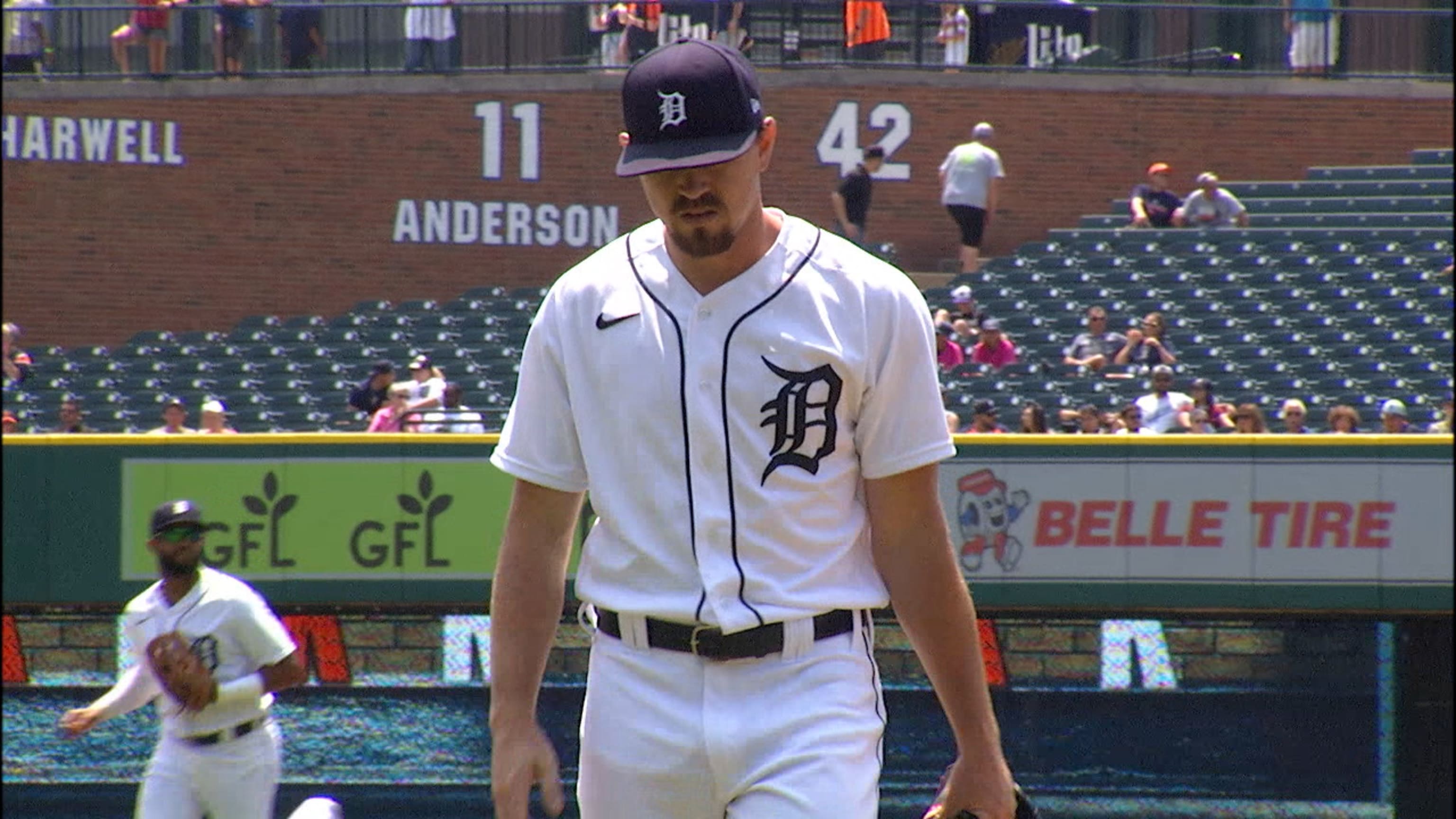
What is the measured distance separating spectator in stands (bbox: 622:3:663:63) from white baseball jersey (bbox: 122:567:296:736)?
12326 millimetres

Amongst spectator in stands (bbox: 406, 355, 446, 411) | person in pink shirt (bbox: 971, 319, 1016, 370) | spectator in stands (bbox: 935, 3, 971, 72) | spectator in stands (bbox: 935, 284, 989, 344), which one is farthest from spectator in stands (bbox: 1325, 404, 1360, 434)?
spectator in stands (bbox: 935, 3, 971, 72)

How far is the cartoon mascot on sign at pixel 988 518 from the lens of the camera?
8.91m

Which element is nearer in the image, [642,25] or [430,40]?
[642,25]

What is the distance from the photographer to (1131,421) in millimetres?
10789

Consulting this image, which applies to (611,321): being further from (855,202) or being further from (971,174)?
(855,202)

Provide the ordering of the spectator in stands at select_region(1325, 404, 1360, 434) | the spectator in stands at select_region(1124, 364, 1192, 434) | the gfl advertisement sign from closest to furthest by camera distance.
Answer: the gfl advertisement sign < the spectator in stands at select_region(1325, 404, 1360, 434) < the spectator in stands at select_region(1124, 364, 1192, 434)

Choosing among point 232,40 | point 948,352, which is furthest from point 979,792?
point 232,40

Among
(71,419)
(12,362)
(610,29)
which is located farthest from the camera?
(610,29)

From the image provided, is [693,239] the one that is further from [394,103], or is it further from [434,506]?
[394,103]

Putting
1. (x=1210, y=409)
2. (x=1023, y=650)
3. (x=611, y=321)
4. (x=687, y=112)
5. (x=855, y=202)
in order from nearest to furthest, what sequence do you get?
1. (x=687, y=112)
2. (x=611, y=321)
3. (x=1023, y=650)
4. (x=1210, y=409)
5. (x=855, y=202)

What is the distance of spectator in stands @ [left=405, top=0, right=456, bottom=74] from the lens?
1848 centimetres

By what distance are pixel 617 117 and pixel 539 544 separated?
620 inches

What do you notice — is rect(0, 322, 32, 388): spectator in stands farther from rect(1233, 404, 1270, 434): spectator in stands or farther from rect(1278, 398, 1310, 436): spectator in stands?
rect(1278, 398, 1310, 436): spectator in stands

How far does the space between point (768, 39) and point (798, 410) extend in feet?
52.9
